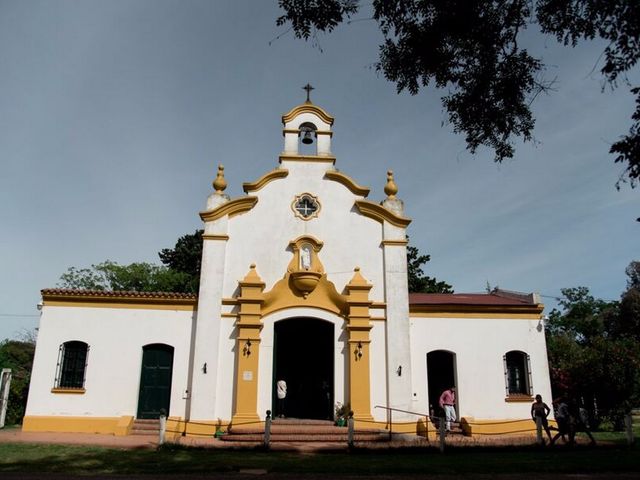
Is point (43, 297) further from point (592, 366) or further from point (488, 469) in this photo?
point (592, 366)

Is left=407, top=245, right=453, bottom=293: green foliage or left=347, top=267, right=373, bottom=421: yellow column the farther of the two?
left=407, top=245, right=453, bottom=293: green foliage

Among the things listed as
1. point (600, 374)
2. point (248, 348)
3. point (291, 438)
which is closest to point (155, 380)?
point (248, 348)

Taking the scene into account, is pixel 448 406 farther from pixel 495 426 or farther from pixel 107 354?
pixel 107 354

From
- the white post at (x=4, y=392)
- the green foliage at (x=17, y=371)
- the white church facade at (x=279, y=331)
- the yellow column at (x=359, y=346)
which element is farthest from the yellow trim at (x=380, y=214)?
the green foliage at (x=17, y=371)

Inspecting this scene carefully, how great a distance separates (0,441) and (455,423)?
42.1ft

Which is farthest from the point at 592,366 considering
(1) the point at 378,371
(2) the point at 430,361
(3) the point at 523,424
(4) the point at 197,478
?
(4) the point at 197,478

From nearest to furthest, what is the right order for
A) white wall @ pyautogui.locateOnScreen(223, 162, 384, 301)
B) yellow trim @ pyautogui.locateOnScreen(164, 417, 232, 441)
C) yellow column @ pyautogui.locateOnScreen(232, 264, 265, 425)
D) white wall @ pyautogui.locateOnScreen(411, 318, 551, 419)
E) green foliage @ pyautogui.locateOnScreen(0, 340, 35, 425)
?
yellow trim @ pyautogui.locateOnScreen(164, 417, 232, 441) → yellow column @ pyautogui.locateOnScreen(232, 264, 265, 425) → white wall @ pyautogui.locateOnScreen(411, 318, 551, 419) → white wall @ pyautogui.locateOnScreen(223, 162, 384, 301) → green foliage @ pyautogui.locateOnScreen(0, 340, 35, 425)

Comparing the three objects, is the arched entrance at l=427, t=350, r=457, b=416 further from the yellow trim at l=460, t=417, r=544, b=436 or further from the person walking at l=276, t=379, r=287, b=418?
the person walking at l=276, t=379, r=287, b=418

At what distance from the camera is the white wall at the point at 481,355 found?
674 inches

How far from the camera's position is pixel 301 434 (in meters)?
14.9

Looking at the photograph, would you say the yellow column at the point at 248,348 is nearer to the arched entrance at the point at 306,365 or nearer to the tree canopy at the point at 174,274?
the arched entrance at the point at 306,365

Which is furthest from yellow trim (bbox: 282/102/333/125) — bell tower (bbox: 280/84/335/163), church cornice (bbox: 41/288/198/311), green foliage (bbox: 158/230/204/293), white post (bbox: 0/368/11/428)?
green foliage (bbox: 158/230/204/293)

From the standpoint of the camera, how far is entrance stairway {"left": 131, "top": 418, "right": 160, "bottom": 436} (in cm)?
1591

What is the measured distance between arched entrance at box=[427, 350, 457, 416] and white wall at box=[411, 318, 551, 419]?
96cm
